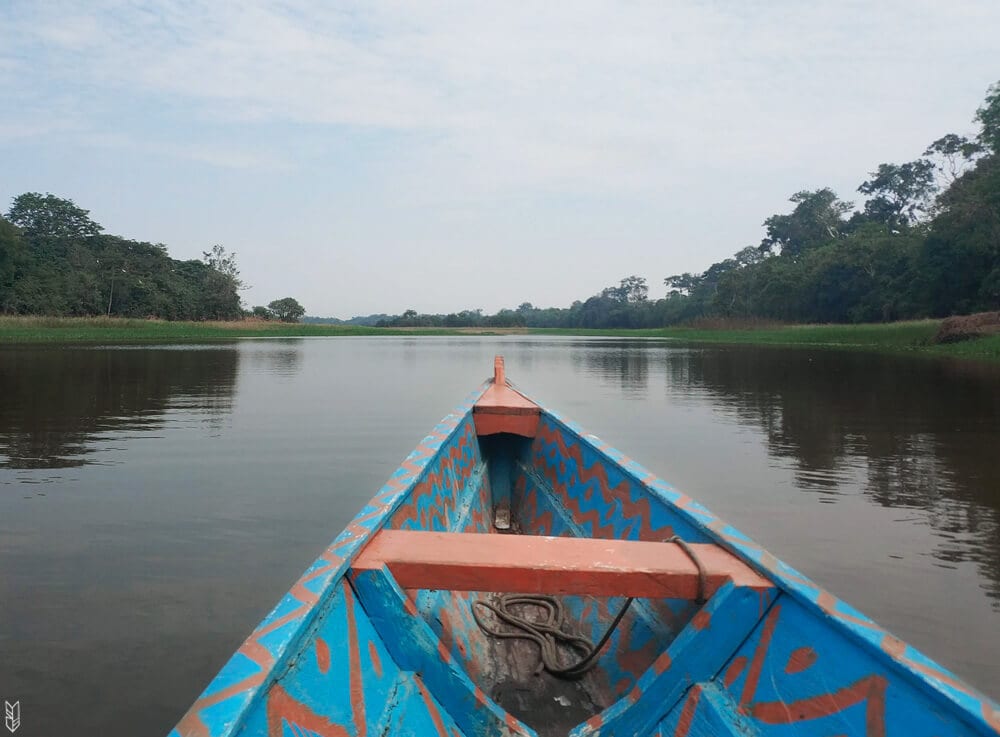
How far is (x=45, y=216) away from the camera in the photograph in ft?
178

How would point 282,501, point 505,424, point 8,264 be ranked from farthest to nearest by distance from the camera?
point 8,264
point 505,424
point 282,501

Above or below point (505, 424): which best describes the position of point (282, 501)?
below

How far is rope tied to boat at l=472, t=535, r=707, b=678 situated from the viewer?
2375 millimetres

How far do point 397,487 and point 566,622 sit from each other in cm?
97

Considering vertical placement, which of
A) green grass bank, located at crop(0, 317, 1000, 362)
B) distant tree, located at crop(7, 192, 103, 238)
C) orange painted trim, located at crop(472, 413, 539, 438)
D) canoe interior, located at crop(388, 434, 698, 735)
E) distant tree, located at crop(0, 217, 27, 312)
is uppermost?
distant tree, located at crop(7, 192, 103, 238)

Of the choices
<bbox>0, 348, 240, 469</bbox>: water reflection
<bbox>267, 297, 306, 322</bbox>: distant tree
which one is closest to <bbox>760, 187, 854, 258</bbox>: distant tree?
<bbox>267, 297, 306, 322</bbox>: distant tree

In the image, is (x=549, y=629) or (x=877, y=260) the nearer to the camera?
(x=549, y=629)

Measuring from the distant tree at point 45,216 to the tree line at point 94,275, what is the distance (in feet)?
0.23

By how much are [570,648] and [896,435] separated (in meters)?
7.19

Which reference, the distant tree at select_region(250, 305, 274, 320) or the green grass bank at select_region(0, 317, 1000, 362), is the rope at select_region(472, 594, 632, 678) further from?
the distant tree at select_region(250, 305, 274, 320)

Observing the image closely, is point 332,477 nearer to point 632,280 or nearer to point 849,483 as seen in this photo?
point 849,483

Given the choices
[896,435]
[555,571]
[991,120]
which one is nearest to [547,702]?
[555,571]

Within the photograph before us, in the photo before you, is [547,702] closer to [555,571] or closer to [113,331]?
[555,571]

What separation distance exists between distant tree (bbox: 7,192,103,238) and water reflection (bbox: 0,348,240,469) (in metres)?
44.7
